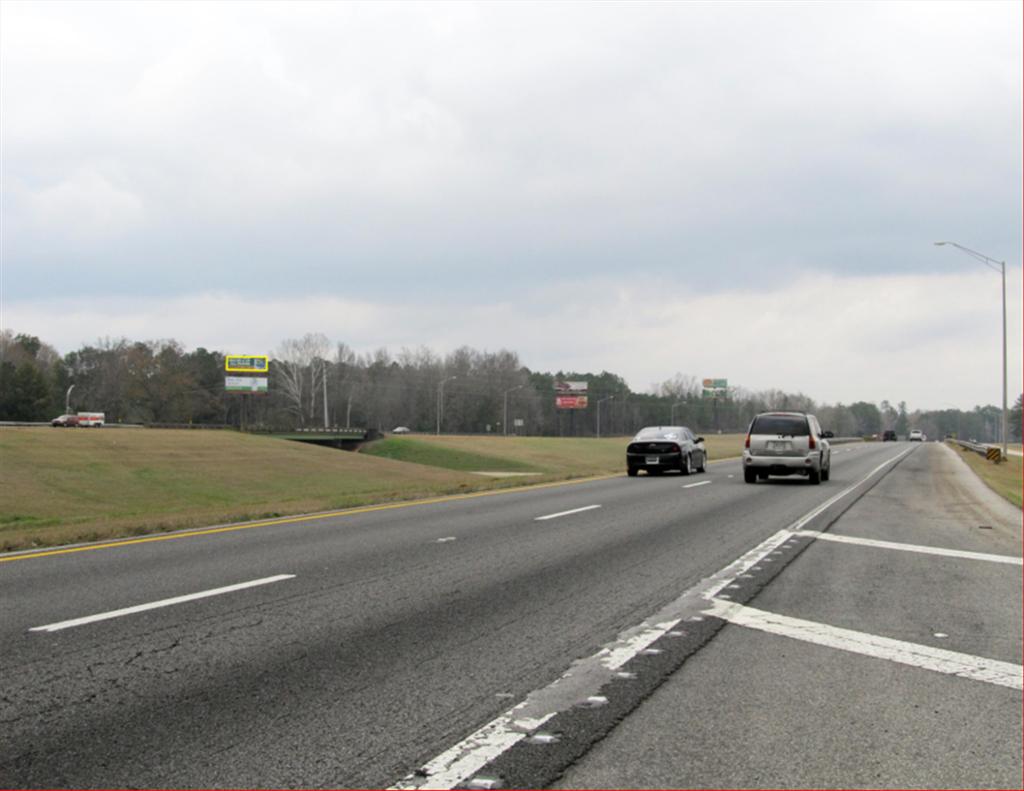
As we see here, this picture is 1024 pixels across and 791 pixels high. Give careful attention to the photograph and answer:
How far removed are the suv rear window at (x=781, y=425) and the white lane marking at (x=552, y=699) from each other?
60.0 feet

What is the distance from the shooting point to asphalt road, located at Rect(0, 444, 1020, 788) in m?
4.15

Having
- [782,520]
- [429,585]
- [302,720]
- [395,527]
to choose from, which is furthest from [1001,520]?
[302,720]

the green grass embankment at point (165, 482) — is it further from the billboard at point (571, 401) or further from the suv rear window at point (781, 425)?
the billboard at point (571, 401)

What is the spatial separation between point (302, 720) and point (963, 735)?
3567 millimetres

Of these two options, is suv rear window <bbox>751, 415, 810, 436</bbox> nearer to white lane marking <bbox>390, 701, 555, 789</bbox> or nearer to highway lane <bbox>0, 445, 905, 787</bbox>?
highway lane <bbox>0, 445, 905, 787</bbox>

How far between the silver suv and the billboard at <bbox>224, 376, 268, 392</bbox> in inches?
3239

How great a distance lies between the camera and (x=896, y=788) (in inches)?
155

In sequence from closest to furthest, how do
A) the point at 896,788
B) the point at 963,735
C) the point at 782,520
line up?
the point at 896,788 < the point at 963,735 < the point at 782,520

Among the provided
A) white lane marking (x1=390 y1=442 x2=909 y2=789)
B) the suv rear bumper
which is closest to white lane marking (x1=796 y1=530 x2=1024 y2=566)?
white lane marking (x1=390 y1=442 x2=909 y2=789)

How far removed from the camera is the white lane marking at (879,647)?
5969mm

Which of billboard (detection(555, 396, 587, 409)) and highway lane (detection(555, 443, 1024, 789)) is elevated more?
billboard (detection(555, 396, 587, 409))

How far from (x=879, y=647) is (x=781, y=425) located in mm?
20350

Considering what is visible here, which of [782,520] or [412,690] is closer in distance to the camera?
[412,690]

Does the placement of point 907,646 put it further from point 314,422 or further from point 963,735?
point 314,422
